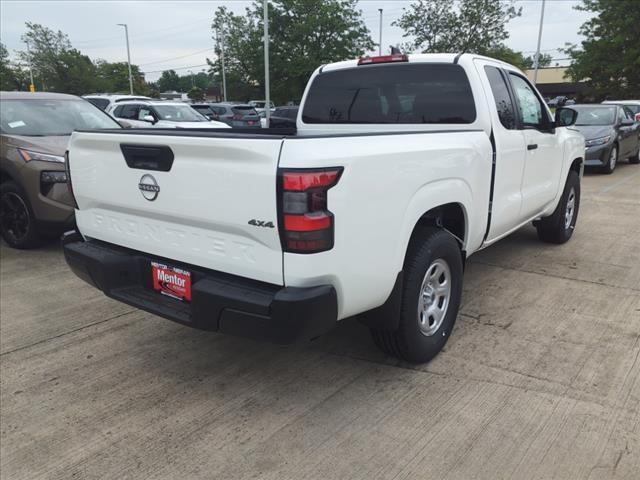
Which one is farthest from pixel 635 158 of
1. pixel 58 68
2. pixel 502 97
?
pixel 58 68

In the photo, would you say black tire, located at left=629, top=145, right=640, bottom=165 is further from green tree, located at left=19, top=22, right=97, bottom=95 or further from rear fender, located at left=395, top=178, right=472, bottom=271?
green tree, located at left=19, top=22, right=97, bottom=95

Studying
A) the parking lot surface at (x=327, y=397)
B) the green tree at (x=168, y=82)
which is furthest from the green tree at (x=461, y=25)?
the green tree at (x=168, y=82)

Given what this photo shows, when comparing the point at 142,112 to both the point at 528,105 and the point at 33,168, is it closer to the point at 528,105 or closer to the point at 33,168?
the point at 33,168

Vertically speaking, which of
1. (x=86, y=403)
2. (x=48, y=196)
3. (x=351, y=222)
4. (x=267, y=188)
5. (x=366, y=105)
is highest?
(x=366, y=105)

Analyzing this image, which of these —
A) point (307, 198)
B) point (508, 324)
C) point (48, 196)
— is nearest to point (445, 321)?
point (508, 324)

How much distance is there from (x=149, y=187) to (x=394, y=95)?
84.1 inches

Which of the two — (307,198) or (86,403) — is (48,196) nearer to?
(86,403)

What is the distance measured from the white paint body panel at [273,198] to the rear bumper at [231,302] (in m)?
0.06

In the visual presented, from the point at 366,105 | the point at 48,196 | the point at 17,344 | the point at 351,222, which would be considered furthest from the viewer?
the point at 48,196

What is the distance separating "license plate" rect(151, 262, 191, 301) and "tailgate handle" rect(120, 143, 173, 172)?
534 mm

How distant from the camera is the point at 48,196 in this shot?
570cm

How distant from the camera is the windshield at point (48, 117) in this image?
6.30 meters

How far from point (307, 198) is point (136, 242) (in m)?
1.27

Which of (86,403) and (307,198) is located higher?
(307,198)
